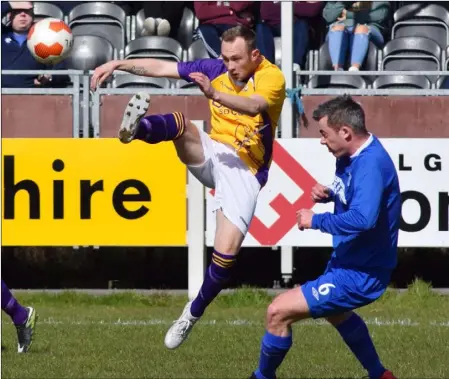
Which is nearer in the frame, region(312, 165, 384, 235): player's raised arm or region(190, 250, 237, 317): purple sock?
region(312, 165, 384, 235): player's raised arm

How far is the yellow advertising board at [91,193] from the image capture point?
12.9m

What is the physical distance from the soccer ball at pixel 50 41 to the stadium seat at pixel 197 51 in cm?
224

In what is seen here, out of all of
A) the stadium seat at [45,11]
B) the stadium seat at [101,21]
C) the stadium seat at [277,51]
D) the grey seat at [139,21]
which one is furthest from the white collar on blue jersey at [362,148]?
the stadium seat at [45,11]

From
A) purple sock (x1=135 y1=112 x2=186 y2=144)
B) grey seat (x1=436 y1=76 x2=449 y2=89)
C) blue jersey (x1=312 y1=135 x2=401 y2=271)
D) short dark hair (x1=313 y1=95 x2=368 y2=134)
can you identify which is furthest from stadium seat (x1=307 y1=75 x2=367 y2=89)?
short dark hair (x1=313 y1=95 x2=368 y2=134)

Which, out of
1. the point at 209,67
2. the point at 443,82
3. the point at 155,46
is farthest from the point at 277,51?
the point at 209,67

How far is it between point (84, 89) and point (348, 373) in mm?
6444

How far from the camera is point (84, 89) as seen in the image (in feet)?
45.5

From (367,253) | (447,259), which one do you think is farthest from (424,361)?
(447,259)

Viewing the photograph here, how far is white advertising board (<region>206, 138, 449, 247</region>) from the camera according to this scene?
41.7 feet

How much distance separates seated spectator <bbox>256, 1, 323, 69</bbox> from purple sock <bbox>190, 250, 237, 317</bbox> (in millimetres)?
6197

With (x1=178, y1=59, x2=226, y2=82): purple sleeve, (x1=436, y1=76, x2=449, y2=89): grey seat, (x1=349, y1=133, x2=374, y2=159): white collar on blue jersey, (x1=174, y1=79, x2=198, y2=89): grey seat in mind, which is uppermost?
(x1=178, y1=59, x2=226, y2=82): purple sleeve

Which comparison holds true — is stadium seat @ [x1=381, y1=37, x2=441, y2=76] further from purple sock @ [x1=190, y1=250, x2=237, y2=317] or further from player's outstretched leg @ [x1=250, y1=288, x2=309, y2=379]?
player's outstretched leg @ [x1=250, y1=288, x2=309, y2=379]

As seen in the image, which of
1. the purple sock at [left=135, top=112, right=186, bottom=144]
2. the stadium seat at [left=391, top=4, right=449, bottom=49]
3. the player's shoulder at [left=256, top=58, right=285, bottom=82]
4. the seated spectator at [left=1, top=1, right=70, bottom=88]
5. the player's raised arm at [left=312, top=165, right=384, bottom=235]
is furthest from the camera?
the stadium seat at [left=391, top=4, right=449, bottom=49]

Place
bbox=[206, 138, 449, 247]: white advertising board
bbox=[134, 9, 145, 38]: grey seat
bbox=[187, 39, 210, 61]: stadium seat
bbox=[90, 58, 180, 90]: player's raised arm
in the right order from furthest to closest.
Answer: bbox=[134, 9, 145, 38]: grey seat, bbox=[187, 39, 210, 61]: stadium seat, bbox=[206, 138, 449, 247]: white advertising board, bbox=[90, 58, 180, 90]: player's raised arm
